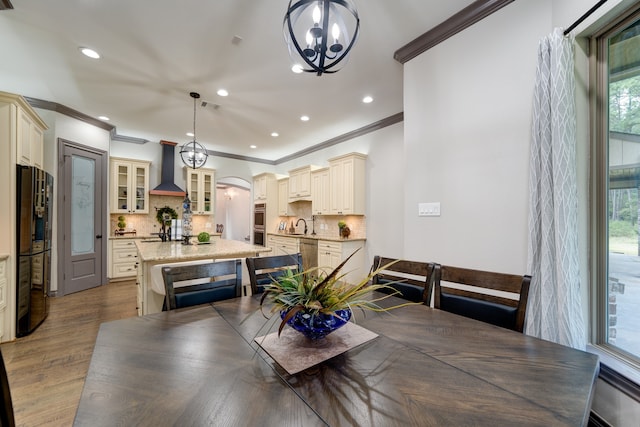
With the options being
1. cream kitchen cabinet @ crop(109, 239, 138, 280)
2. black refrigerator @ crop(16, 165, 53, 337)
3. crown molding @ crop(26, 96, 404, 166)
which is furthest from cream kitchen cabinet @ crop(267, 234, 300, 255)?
black refrigerator @ crop(16, 165, 53, 337)

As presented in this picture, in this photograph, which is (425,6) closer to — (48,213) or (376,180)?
(376,180)

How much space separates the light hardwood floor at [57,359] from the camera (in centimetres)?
180

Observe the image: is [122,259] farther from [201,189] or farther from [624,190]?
[624,190]

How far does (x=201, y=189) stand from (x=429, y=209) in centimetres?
547

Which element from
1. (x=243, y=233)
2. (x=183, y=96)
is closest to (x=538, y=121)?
(x=183, y=96)

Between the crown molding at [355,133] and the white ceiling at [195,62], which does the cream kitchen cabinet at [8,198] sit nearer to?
the white ceiling at [195,62]

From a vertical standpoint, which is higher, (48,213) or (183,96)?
(183,96)

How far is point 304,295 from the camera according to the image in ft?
3.55

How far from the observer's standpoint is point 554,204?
169cm

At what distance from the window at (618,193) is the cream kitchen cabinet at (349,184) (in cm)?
336

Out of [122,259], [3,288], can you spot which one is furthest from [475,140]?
[122,259]

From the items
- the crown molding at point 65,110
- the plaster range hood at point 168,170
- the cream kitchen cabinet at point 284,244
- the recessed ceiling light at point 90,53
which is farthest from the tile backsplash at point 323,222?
the recessed ceiling light at point 90,53

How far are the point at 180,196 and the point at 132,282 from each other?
6.79 feet

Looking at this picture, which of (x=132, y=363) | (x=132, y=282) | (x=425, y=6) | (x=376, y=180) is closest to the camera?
(x=132, y=363)
